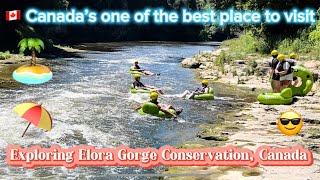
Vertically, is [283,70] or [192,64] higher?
[192,64]

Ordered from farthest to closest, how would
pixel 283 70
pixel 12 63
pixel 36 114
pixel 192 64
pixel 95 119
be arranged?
1. pixel 192 64
2. pixel 12 63
3. pixel 283 70
4. pixel 95 119
5. pixel 36 114

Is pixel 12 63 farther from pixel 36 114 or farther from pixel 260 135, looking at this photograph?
pixel 36 114

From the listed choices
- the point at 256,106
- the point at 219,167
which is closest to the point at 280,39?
the point at 256,106

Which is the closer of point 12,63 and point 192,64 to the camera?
point 12,63

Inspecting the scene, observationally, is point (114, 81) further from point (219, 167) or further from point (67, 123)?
point (219, 167)

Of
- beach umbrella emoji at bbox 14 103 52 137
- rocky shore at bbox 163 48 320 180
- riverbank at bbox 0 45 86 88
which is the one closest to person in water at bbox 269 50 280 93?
rocky shore at bbox 163 48 320 180

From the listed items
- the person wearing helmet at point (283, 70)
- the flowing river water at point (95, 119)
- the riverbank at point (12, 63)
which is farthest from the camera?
the riverbank at point (12, 63)

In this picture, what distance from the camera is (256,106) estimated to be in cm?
1747

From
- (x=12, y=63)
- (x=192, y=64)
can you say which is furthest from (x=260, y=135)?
(x=12, y=63)

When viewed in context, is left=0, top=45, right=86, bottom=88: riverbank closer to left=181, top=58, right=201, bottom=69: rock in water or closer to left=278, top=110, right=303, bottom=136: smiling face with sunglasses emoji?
left=181, top=58, right=201, bottom=69: rock in water

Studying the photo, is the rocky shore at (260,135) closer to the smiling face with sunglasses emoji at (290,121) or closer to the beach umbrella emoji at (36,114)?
the smiling face with sunglasses emoji at (290,121)

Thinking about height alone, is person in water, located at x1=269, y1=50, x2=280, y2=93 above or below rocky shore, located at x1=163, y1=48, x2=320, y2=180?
above

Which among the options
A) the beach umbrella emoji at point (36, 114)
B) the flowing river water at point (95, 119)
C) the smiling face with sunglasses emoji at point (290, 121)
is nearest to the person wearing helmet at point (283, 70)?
the flowing river water at point (95, 119)

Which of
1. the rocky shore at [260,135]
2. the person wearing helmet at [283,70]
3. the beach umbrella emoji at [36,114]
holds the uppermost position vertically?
the person wearing helmet at [283,70]
